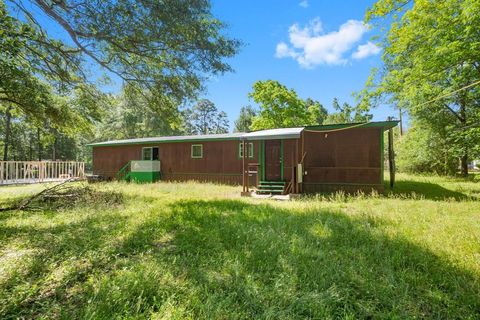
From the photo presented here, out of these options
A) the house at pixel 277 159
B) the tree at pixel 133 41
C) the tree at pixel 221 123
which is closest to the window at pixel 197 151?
the house at pixel 277 159

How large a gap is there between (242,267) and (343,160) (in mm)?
7586

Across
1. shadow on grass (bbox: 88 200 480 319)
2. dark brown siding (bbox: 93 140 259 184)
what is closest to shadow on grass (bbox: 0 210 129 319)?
shadow on grass (bbox: 88 200 480 319)

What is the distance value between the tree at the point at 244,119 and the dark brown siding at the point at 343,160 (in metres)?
33.7

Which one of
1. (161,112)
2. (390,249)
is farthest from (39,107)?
(390,249)

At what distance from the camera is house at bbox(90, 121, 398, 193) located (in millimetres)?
8867

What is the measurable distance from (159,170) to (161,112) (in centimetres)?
709

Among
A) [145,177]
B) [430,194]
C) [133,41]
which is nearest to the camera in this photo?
[133,41]

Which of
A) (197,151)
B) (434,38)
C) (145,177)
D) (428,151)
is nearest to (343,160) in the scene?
(434,38)

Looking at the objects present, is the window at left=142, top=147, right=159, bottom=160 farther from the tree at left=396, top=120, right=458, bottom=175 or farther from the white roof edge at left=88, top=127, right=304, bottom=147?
the tree at left=396, top=120, right=458, bottom=175

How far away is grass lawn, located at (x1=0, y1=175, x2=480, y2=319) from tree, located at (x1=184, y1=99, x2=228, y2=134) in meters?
41.1

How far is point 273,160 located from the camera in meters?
10.5

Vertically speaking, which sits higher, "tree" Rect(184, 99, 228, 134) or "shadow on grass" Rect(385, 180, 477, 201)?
"tree" Rect(184, 99, 228, 134)

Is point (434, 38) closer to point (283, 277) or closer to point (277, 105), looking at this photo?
point (283, 277)

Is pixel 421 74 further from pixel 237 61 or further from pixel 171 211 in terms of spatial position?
pixel 171 211
